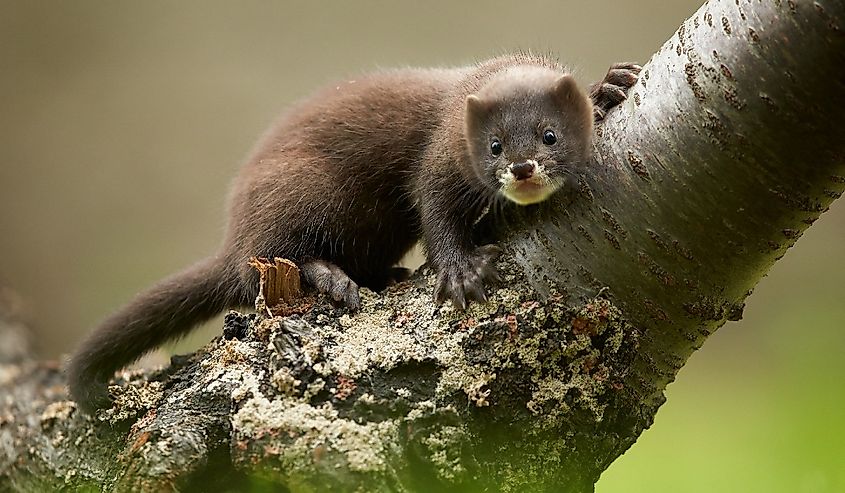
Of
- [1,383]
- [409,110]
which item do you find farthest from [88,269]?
[409,110]

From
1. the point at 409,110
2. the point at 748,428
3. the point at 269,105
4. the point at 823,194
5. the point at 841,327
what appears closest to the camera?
the point at 823,194

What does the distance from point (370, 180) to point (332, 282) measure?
0.47 metres

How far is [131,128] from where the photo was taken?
17.5 ft

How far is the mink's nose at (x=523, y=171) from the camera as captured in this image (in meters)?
1.78

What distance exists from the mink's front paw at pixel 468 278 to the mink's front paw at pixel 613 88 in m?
0.38

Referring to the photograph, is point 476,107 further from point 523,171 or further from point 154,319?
point 154,319

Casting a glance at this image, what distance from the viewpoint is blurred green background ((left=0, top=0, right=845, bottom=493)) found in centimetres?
500

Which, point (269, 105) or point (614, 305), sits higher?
point (614, 305)

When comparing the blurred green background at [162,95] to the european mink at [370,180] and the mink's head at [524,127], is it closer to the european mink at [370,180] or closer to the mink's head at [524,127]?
the european mink at [370,180]

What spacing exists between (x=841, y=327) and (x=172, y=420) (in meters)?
2.77

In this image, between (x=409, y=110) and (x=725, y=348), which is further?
(x=725, y=348)

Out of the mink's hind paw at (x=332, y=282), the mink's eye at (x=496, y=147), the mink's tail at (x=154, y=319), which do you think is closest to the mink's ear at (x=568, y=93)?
the mink's eye at (x=496, y=147)

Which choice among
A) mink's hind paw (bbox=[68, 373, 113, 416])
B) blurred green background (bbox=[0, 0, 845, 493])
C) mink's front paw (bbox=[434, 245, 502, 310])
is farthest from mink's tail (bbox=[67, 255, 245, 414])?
blurred green background (bbox=[0, 0, 845, 493])

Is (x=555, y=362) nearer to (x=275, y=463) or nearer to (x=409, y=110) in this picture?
(x=275, y=463)
